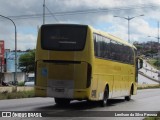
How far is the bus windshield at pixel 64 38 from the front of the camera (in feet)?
63.3

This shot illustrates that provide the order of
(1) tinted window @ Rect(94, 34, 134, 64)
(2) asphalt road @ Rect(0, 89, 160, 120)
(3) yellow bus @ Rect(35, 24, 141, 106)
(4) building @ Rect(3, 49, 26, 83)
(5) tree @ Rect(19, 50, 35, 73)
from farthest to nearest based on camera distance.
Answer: (5) tree @ Rect(19, 50, 35, 73) → (4) building @ Rect(3, 49, 26, 83) → (1) tinted window @ Rect(94, 34, 134, 64) → (3) yellow bus @ Rect(35, 24, 141, 106) → (2) asphalt road @ Rect(0, 89, 160, 120)

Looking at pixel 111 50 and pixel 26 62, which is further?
pixel 26 62

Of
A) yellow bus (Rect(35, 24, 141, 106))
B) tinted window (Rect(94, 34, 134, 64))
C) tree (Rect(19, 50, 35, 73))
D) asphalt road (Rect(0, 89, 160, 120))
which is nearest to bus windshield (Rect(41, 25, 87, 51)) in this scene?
yellow bus (Rect(35, 24, 141, 106))

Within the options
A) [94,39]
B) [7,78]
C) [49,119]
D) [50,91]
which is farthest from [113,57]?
[7,78]

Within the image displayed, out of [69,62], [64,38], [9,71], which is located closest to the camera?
[69,62]

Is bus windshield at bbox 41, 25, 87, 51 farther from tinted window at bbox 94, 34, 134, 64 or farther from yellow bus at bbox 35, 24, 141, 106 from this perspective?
tinted window at bbox 94, 34, 134, 64

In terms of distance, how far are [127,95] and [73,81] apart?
364 inches

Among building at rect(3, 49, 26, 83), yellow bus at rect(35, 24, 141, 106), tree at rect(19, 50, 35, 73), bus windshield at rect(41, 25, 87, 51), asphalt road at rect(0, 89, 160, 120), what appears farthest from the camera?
tree at rect(19, 50, 35, 73)

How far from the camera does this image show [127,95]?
27750mm

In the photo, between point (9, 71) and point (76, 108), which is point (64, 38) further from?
point (9, 71)

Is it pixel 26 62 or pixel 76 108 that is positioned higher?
pixel 26 62

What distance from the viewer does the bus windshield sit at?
1928 cm

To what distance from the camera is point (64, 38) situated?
1942cm

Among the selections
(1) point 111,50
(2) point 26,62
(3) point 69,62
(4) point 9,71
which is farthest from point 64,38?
(2) point 26,62
